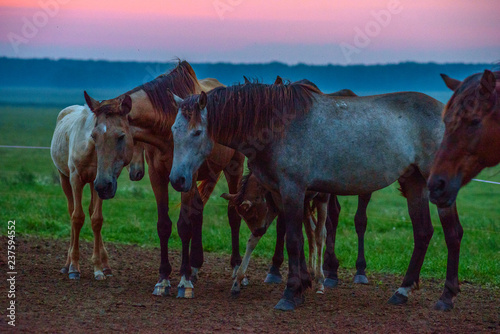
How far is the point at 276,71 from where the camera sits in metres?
69.1

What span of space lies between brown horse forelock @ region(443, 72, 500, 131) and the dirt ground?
182 cm

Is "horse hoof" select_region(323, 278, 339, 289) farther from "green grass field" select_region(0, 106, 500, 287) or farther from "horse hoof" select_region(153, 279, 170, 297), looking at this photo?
"horse hoof" select_region(153, 279, 170, 297)

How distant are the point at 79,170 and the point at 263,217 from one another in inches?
84.4

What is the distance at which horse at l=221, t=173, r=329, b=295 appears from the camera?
20.0 ft

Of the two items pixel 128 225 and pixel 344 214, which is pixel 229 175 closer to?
pixel 128 225

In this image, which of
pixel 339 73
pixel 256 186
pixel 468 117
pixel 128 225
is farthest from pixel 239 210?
pixel 339 73

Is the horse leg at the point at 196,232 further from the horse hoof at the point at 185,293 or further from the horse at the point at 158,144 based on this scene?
the horse hoof at the point at 185,293

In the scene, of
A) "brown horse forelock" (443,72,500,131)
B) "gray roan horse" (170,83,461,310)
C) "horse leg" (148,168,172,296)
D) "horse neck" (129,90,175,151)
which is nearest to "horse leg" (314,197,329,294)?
"gray roan horse" (170,83,461,310)

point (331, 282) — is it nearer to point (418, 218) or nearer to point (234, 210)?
point (418, 218)

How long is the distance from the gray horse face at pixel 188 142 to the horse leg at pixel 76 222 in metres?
2.04

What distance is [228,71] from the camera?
3009 inches

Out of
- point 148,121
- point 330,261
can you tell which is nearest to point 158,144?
point 148,121

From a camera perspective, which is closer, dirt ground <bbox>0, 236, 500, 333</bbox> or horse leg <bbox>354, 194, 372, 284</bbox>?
dirt ground <bbox>0, 236, 500, 333</bbox>

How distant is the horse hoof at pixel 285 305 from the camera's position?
5375mm
